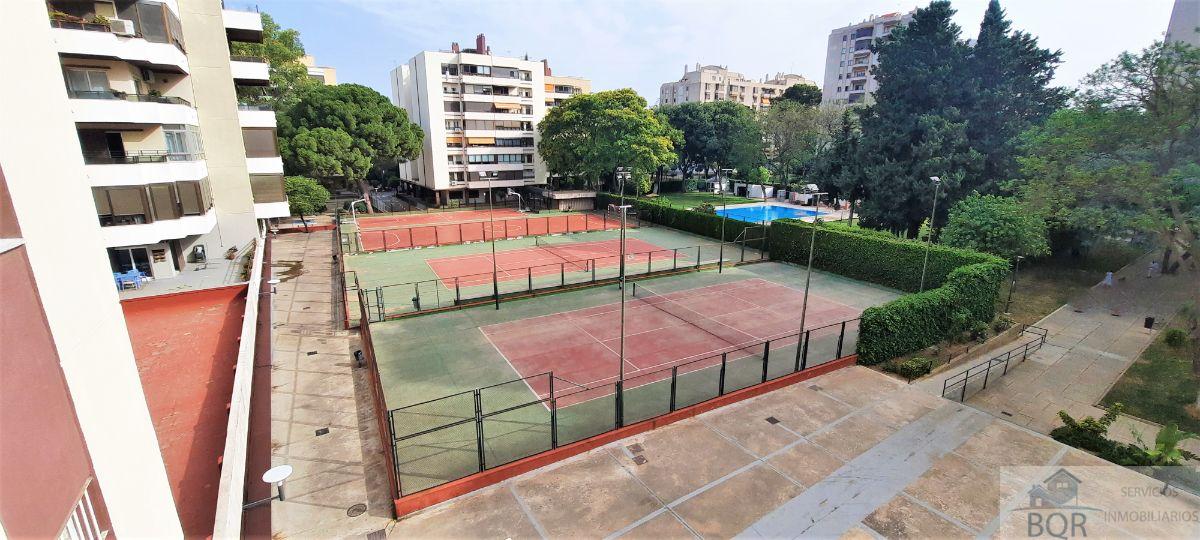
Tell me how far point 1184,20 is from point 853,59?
64.4 metres

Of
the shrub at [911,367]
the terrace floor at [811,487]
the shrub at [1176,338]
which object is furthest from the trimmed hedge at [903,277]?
the shrub at [1176,338]

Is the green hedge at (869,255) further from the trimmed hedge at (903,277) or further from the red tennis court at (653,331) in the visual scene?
the red tennis court at (653,331)

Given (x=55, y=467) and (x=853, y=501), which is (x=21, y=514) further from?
(x=853, y=501)

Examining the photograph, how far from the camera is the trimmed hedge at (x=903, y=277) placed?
17.7 m

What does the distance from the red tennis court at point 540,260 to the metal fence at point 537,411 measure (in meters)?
10.8

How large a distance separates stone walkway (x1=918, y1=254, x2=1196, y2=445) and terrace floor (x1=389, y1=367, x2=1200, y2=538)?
4089mm

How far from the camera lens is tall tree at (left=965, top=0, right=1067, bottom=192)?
104 ft

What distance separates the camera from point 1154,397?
1762 centimetres

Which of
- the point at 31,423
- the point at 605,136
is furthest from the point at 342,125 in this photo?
the point at 31,423

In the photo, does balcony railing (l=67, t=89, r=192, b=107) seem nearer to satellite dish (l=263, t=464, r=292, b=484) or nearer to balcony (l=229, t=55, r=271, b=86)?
balcony (l=229, t=55, r=271, b=86)

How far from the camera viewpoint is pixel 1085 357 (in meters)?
20.5

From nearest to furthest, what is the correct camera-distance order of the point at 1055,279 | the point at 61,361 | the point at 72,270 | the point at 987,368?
the point at 61,361, the point at 72,270, the point at 987,368, the point at 1055,279

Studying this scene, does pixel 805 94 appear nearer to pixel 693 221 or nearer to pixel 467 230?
pixel 693 221

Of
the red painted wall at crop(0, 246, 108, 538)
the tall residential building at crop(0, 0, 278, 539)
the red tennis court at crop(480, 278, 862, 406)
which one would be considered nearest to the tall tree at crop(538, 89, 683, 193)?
the red tennis court at crop(480, 278, 862, 406)
